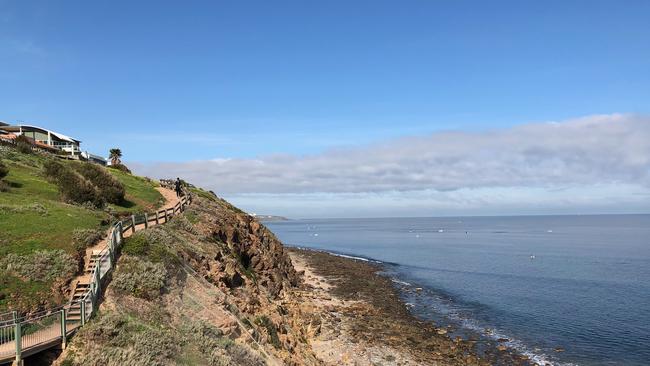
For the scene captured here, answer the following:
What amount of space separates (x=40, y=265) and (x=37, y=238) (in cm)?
363

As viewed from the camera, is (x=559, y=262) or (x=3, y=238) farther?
(x=559, y=262)

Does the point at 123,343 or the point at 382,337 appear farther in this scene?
the point at 382,337

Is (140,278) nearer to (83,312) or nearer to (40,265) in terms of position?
(83,312)

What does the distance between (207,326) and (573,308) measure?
161ft

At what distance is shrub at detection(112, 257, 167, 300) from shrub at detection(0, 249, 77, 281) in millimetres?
2271

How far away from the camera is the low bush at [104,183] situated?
41.4 metres

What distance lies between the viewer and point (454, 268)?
8969cm

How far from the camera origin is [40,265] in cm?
2005

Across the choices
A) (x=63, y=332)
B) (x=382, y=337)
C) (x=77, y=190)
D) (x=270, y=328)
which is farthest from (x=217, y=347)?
(x=382, y=337)

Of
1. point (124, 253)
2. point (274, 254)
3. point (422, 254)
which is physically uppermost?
point (124, 253)

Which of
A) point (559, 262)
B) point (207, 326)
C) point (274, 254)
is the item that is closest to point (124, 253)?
point (207, 326)

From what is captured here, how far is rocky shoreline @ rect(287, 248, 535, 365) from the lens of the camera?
3541cm

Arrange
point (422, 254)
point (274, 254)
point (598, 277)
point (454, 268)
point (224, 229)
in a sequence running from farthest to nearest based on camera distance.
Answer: point (422, 254) → point (454, 268) → point (598, 277) → point (274, 254) → point (224, 229)

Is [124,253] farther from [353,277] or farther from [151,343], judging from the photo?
[353,277]
